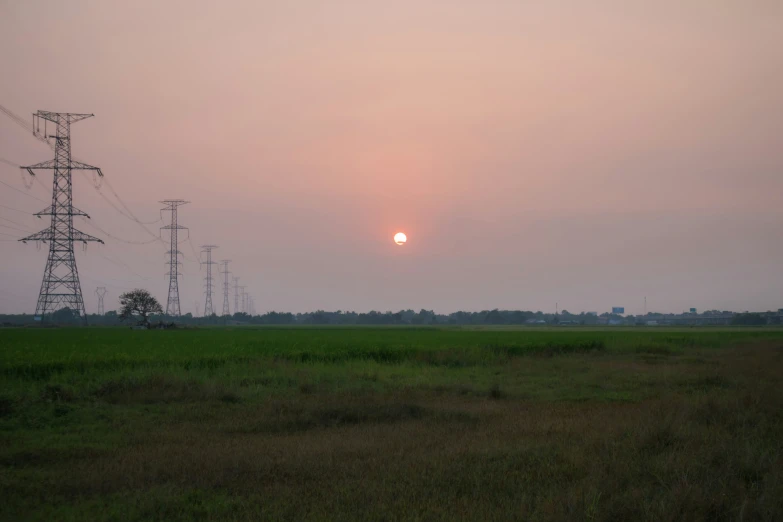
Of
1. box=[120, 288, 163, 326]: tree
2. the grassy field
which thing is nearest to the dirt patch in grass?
the grassy field

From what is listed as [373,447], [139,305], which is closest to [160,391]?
[373,447]

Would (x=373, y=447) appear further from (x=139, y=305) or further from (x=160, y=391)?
(x=139, y=305)

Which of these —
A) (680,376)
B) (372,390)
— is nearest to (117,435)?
(372,390)

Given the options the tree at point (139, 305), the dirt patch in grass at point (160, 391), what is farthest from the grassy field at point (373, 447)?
the tree at point (139, 305)

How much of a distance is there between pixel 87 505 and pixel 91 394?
30.9 ft

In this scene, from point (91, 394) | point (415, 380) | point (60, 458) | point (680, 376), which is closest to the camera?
point (60, 458)

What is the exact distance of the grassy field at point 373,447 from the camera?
7012mm

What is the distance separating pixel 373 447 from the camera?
33.1 ft

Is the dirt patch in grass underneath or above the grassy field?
above

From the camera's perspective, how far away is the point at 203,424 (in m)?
12.5

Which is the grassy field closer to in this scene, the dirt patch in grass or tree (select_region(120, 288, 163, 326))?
the dirt patch in grass

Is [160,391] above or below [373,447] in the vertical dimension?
above

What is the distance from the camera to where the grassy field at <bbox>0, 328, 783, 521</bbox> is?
7.01 metres

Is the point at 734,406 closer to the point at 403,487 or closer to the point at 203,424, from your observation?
the point at 403,487
